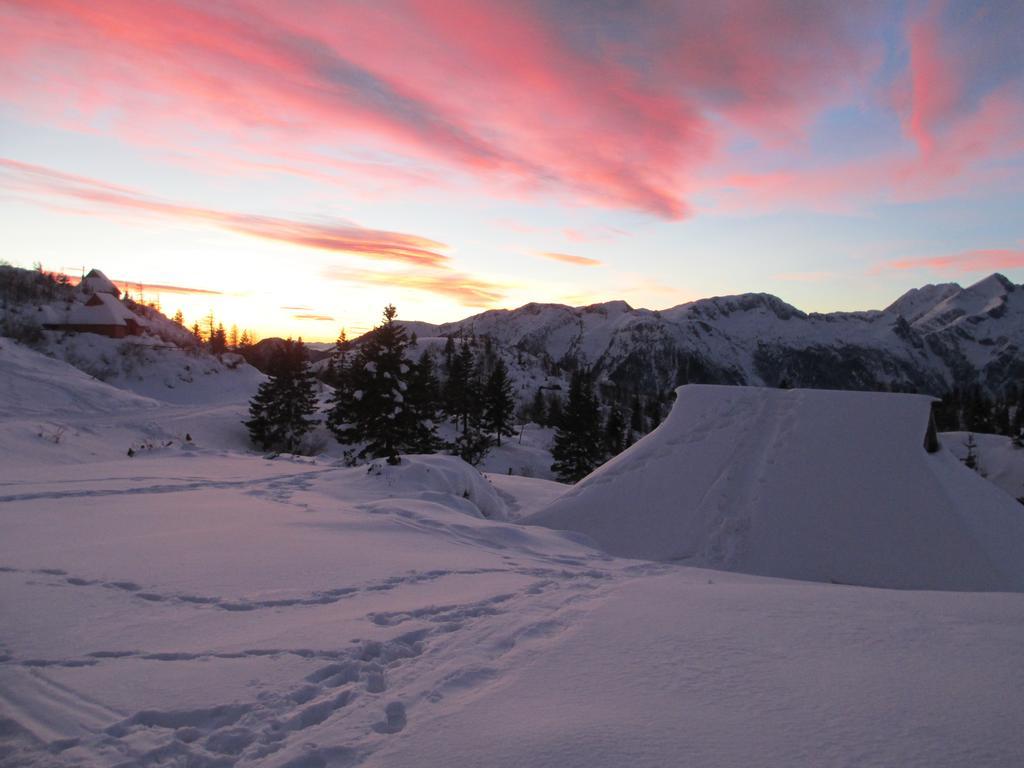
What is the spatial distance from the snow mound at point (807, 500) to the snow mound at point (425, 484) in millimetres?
2568

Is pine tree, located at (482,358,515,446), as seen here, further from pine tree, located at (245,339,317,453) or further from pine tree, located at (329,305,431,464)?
pine tree, located at (329,305,431,464)

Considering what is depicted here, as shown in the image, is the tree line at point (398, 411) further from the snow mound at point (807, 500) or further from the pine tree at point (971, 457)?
the pine tree at point (971, 457)

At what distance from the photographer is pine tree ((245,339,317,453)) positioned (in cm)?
3766

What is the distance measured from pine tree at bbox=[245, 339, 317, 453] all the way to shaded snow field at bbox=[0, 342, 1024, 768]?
102 ft

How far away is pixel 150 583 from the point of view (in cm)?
514

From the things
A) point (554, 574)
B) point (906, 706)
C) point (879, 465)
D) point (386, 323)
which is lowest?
point (554, 574)

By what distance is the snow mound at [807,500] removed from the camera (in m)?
9.78

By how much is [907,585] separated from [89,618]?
10.7 metres

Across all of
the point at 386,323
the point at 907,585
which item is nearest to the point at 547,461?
the point at 386,323

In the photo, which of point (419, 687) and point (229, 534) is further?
point (229, 534)

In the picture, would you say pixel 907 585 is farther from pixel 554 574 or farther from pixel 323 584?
pixel 323 584

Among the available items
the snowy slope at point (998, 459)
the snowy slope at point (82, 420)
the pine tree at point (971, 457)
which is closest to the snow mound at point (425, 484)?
the snowy slope at point (82, 420)

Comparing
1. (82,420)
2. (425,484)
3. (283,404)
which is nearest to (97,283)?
(283,404)

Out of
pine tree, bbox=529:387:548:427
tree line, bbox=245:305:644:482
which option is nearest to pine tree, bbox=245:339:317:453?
tree line, bbox=245:305:644:482
